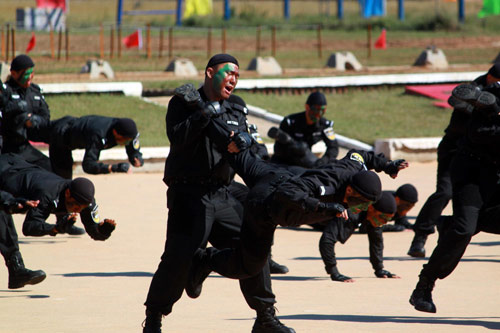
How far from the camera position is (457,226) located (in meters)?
6.58

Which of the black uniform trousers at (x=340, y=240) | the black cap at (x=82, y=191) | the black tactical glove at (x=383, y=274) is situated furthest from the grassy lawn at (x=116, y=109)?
the black cap at (x=82, y=191)

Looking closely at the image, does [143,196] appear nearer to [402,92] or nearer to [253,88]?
[253,88]

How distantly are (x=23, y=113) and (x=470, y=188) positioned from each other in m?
4.87

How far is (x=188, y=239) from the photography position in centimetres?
587

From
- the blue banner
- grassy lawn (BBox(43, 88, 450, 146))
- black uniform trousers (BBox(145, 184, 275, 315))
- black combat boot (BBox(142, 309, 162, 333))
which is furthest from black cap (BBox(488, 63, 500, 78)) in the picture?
the blue banner

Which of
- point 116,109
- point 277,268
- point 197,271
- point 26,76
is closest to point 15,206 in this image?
point 197,271

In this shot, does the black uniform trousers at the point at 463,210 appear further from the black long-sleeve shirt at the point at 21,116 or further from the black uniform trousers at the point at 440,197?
the black long-sleeve shirt at the point at 21,116

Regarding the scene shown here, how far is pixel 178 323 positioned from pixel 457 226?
2.03 m

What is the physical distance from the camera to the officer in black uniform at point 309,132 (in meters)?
11.2

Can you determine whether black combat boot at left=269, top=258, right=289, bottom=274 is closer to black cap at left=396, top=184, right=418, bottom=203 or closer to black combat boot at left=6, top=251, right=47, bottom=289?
black combat boot at left=6, top=251, right=47, bottom=289

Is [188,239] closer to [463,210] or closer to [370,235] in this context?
[463,210]

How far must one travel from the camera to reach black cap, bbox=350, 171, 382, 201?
5430 millimetres

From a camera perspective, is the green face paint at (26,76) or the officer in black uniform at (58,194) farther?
the green face paint at (26,76)

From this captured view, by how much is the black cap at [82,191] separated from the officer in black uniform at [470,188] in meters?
2.72
